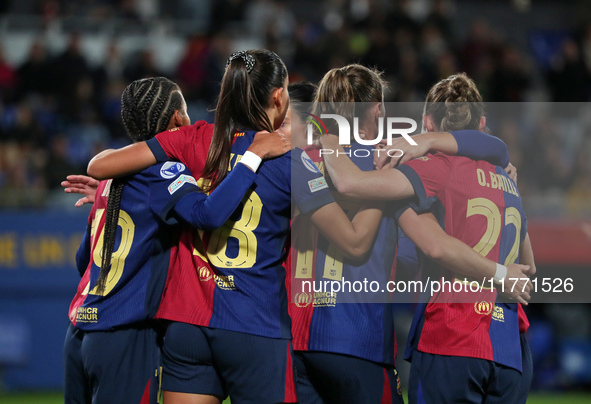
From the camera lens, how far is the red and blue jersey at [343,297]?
124 inches

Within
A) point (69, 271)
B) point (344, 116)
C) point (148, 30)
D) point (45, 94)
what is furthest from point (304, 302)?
point (148, 30)

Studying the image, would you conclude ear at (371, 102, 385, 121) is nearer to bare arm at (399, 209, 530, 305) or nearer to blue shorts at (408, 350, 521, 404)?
bare arm at (399, 209, 530, 305)

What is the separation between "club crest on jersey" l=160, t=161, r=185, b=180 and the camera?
3100 mm

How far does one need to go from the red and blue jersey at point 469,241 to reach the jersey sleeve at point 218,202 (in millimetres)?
763

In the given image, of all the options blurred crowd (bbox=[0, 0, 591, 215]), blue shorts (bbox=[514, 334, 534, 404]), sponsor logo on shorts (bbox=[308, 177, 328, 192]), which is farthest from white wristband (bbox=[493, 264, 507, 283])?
blurred crowd (bbox=[0, 0, 591, 215])

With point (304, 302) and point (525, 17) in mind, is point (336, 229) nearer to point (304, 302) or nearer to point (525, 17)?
point (304, 302)

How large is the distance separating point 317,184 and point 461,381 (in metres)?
1.06

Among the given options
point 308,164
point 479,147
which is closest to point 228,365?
point 308,164

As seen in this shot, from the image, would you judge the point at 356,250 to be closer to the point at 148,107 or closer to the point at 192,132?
the point at 192,132

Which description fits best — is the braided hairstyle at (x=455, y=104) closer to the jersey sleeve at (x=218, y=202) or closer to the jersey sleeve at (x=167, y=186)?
the jersey sleeve at (x=218, y=202)

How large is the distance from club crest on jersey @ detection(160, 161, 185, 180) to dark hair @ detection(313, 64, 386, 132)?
0.74 meters

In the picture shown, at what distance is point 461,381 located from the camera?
121 inches

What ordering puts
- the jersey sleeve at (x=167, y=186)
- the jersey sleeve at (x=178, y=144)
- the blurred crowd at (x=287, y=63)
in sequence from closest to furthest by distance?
the jersey sleeve at (x=167, y=186) < the jersey sleeve at (x=178, y=144) < the blurred crowd at (x=287, y=63)

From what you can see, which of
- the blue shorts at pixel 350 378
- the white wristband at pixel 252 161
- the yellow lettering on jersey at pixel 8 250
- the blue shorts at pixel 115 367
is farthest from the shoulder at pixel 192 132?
the yellow lettering on jersey at pixel 8 250
